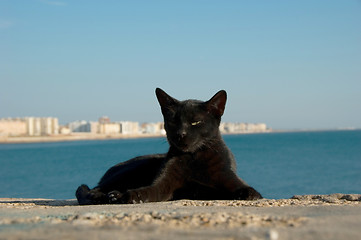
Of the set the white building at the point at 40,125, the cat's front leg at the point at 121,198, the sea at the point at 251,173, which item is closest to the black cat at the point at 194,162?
the cat's front leg at the point at 121,198

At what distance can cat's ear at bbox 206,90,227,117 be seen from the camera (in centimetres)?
587

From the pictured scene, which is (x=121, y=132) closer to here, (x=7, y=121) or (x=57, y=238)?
(x=7, y=121)

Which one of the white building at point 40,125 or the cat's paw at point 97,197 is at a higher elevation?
the cat's paw at point 97,197

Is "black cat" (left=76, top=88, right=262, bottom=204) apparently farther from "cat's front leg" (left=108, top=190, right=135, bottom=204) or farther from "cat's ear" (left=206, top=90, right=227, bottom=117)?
"cat's front leg" (left=108, top=190, right=135, bottom=204)

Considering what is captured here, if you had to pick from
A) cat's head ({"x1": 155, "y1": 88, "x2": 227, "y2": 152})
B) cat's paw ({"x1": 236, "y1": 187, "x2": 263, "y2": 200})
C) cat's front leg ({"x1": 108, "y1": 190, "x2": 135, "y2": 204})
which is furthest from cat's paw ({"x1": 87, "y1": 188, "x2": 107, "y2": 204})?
cat's paw ({"x1": 236, "y1": 187, "x2": 263, "y2": 200})

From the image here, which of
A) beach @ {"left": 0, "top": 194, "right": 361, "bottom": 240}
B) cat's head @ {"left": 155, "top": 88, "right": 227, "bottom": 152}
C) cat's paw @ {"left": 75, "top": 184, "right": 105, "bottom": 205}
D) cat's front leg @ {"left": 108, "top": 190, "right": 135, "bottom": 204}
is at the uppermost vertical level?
cat's head @ {"left": 155, "top": 88, "right": 227, "bottom": 152}

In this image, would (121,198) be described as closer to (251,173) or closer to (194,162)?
(194,162)

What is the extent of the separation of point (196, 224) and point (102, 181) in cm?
377

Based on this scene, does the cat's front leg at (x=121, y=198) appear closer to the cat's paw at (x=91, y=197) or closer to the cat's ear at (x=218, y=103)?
the cat's paw at (x=91, y=197)

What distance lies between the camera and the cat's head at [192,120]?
18.7ft

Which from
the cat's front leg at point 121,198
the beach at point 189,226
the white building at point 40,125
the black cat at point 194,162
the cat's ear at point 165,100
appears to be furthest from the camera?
the white building at point 40,125

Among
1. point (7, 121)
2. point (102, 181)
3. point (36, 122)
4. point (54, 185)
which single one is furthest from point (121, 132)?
point (102, 181)

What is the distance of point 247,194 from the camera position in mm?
5582

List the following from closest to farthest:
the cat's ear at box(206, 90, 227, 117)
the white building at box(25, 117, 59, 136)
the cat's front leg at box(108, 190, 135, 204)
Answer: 1. the cat's front leg at box(108, 190, 135, 204)
2. the cat's ear at box(206, 90, 227, 117)
3. the white building at box(25, 117, 59, 136)
